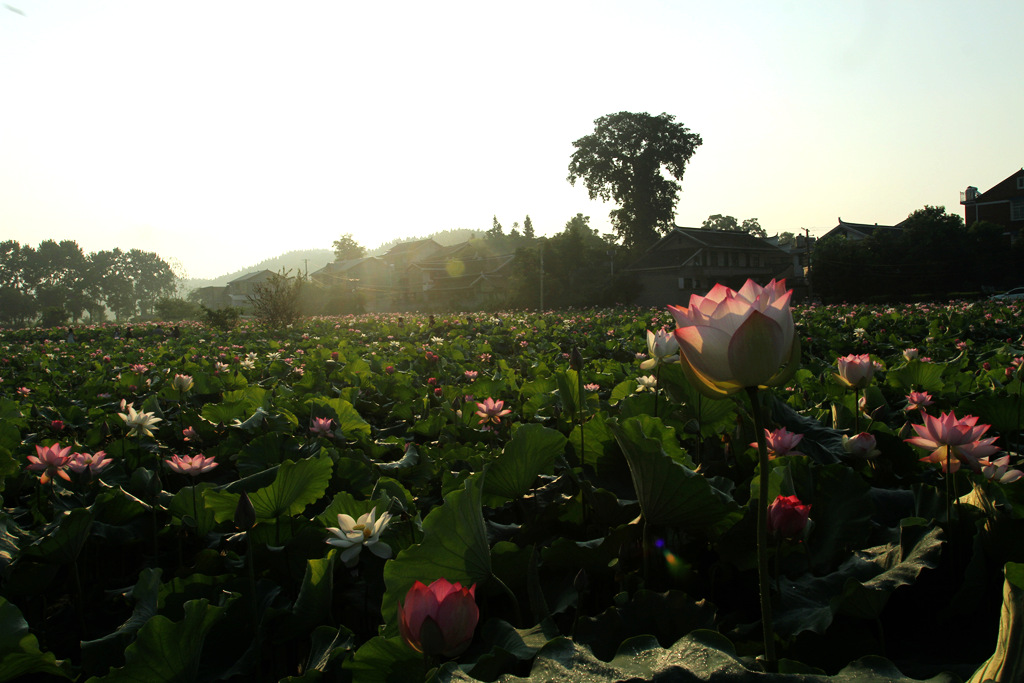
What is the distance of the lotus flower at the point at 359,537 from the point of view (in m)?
1.07

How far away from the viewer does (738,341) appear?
621mm

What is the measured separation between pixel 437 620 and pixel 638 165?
46208 millimetres

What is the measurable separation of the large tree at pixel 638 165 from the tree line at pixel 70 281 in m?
49.5

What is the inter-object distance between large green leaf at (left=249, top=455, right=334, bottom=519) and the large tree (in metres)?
43.6

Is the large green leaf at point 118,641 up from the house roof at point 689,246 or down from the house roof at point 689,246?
down

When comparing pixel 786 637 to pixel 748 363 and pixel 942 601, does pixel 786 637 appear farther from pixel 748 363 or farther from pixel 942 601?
pixel 748 363

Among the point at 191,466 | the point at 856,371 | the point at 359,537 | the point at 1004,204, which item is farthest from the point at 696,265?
the point at 359,537

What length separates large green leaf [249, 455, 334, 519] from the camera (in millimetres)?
1323

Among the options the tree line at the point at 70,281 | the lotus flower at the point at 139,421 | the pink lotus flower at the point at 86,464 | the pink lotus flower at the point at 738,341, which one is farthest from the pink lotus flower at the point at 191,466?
the tree line at the point at 70,281

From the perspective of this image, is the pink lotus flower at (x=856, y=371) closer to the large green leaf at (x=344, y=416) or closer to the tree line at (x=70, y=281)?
the large green leaf at (x=344, y=416)

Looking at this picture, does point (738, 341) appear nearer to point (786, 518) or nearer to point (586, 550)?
point (786, 518)

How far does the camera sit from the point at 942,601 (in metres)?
0.97

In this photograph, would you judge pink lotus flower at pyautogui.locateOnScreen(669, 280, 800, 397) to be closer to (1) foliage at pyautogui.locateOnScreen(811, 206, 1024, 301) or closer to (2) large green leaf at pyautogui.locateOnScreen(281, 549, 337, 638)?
(2) large green leaf at pyautogui.locateOnScreen(281, 549, 337, 638)

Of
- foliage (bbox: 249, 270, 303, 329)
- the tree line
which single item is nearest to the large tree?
foliage (bbox: 249, 270, 303, 329)
